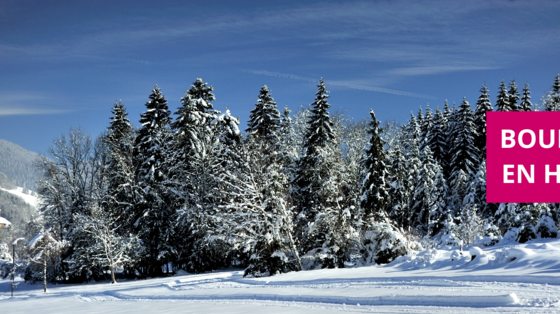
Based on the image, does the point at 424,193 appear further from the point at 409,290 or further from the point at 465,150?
the point at 409,290

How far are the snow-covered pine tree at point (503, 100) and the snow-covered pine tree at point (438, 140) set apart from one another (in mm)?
7154

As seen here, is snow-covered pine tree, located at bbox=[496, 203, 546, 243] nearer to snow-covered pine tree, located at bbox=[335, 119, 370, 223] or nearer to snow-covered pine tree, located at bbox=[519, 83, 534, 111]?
snow-covered pine tree, located at bbox=[335, 119, 370, 223]

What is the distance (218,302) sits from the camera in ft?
51.4

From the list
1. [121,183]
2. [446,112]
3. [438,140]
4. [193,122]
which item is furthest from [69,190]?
[446,112]

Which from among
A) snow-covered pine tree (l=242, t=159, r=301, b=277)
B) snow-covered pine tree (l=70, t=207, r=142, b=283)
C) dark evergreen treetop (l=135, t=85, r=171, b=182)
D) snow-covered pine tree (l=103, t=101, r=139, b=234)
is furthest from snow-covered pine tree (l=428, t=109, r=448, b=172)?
snow-covered pine tree (l=70, t=207, r=142, b=283)

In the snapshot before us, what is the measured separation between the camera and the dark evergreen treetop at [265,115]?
33.7m

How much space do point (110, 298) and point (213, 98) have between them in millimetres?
20917

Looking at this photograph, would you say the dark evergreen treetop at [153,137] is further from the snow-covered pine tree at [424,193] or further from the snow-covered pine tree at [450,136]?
the snow-covered pine tree at [450,136]

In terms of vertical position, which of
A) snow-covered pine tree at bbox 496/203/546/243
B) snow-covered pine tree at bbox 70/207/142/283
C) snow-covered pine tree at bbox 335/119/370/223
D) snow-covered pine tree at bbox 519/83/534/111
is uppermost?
snow-covered pine tree at bbox 519/83/534/111

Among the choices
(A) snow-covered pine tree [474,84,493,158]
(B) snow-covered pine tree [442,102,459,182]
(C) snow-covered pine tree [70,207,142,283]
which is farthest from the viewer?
(B) snow-covered pine tree [442,102,459,182]

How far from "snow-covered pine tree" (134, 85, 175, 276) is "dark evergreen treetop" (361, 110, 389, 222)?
15.8 meters

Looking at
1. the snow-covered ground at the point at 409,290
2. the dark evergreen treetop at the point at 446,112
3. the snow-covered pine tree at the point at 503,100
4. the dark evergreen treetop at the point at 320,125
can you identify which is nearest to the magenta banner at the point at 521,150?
the snow-covered ground at the point at 409,290

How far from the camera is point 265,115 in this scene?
34125 mm

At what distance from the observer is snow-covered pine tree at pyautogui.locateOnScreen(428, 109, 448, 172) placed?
1988 inches
